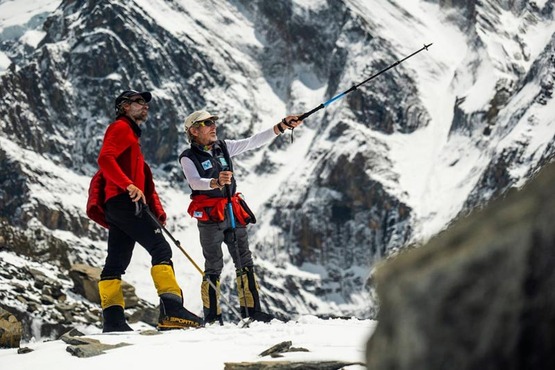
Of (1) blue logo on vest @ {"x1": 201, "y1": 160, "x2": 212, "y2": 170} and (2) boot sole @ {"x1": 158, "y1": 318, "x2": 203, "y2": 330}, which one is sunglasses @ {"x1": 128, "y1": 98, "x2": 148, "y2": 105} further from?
(2) boot sole @ {"x1": 158, "y1": 318, "x2": 203, "y2": 330}

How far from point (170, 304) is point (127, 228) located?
0.86m

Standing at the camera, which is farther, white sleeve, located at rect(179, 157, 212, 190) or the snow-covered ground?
white sleeve, located at rect(179, 157, 212, 190)

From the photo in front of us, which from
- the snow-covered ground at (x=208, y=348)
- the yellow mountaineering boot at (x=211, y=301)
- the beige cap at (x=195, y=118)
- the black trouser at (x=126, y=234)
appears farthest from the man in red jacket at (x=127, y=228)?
the snow-covered ground at (x=208, y=348)

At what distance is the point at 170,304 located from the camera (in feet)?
30.6

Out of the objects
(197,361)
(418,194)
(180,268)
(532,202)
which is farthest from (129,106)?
(418,194)

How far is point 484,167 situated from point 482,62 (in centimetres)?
2473

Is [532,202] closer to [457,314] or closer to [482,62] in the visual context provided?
[457,314]

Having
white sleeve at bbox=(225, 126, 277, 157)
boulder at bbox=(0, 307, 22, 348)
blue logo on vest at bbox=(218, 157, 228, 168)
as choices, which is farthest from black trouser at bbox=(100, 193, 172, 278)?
white sleeve at bbox=(225, 126, 277, 157)

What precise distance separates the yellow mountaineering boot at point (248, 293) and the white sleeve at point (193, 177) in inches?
41.1

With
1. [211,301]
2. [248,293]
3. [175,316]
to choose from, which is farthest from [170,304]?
[248,293]

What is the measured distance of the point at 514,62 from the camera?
634 feet

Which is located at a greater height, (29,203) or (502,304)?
(29,203)

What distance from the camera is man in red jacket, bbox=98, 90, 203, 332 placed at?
9.23 metres

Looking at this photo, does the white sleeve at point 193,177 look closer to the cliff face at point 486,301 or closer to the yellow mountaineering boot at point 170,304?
the yellow mountaineering boot at point 170,304
